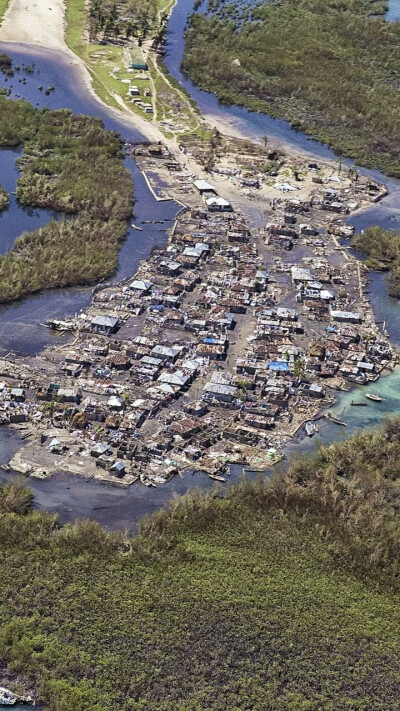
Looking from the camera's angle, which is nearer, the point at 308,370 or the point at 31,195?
the point at 308,370

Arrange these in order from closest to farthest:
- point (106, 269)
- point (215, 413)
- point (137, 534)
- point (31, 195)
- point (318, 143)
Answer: point (137, 534) → point (215, 413) → point (106, 269) → point (31, 195) → point (318, 143)

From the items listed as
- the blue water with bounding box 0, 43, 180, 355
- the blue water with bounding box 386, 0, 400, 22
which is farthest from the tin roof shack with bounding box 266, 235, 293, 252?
the blue water with bounding box 386, 0, 400, 22

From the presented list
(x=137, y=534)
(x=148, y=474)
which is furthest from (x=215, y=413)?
(x=137, y=534)

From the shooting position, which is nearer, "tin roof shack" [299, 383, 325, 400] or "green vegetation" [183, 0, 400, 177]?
"tin roof shack" [299, 383, 325, 400]

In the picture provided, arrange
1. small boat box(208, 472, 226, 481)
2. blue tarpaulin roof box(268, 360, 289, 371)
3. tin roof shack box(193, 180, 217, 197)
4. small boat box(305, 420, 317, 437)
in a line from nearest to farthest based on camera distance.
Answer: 1. small boat box(208, 472, 226, 481)
2. small boat box(305, 420, 317, 437)
3. blue tarpaulin roof box(268, 360, 289, 371)
4. tin roof shack box(193, 180, 217, 197)

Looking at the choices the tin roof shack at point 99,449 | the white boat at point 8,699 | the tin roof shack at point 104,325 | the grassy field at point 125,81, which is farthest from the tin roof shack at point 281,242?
the white boat at point 8,699

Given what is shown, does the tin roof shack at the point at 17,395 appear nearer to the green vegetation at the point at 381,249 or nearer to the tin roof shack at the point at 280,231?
the tin roof shack at the point at 280,231

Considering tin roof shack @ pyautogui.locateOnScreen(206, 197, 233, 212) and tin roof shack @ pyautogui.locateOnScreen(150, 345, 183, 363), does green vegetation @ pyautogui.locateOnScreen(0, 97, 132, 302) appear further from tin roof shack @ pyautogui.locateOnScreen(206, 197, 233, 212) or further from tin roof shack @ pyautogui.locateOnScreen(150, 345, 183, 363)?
tin roof shack @ pyautogui.locateOnScreen(150, 345, 183, 363)

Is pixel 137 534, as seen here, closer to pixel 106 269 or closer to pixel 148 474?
pixel 148 474
